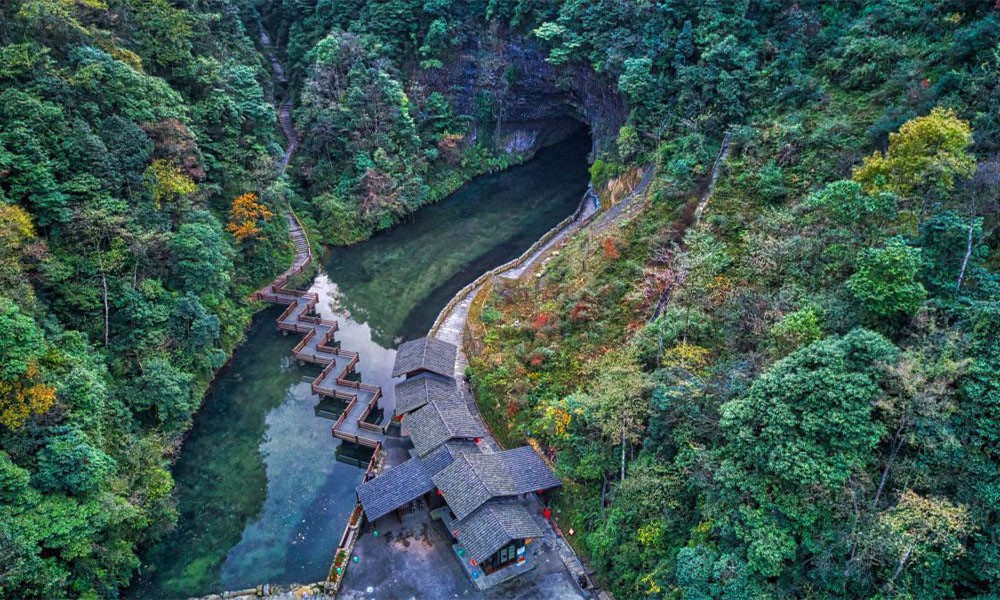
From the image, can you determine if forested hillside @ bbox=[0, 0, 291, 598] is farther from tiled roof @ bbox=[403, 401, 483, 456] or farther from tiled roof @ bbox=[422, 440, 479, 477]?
tiled roof @ bbox=[422, 440, 479, 477]

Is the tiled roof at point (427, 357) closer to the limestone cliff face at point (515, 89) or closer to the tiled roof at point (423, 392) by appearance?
the tiled roof at point (423, 392)

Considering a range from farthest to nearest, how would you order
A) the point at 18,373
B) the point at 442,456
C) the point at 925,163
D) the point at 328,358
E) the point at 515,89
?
the point at 515,89 → the point at 328,358 → the point at 442,456 → the point at 18,373 → the point at 925,163

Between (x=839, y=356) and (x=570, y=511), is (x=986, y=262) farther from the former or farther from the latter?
(x=570, y=511)

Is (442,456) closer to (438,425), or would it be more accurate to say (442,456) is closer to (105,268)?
(438,425)

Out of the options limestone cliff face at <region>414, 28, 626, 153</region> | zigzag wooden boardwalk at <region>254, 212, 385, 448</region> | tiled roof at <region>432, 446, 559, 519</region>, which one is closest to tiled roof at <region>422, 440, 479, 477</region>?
tiled roof at <region>432, 446, 559, 519</region>

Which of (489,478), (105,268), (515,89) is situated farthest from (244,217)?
(515,89)
